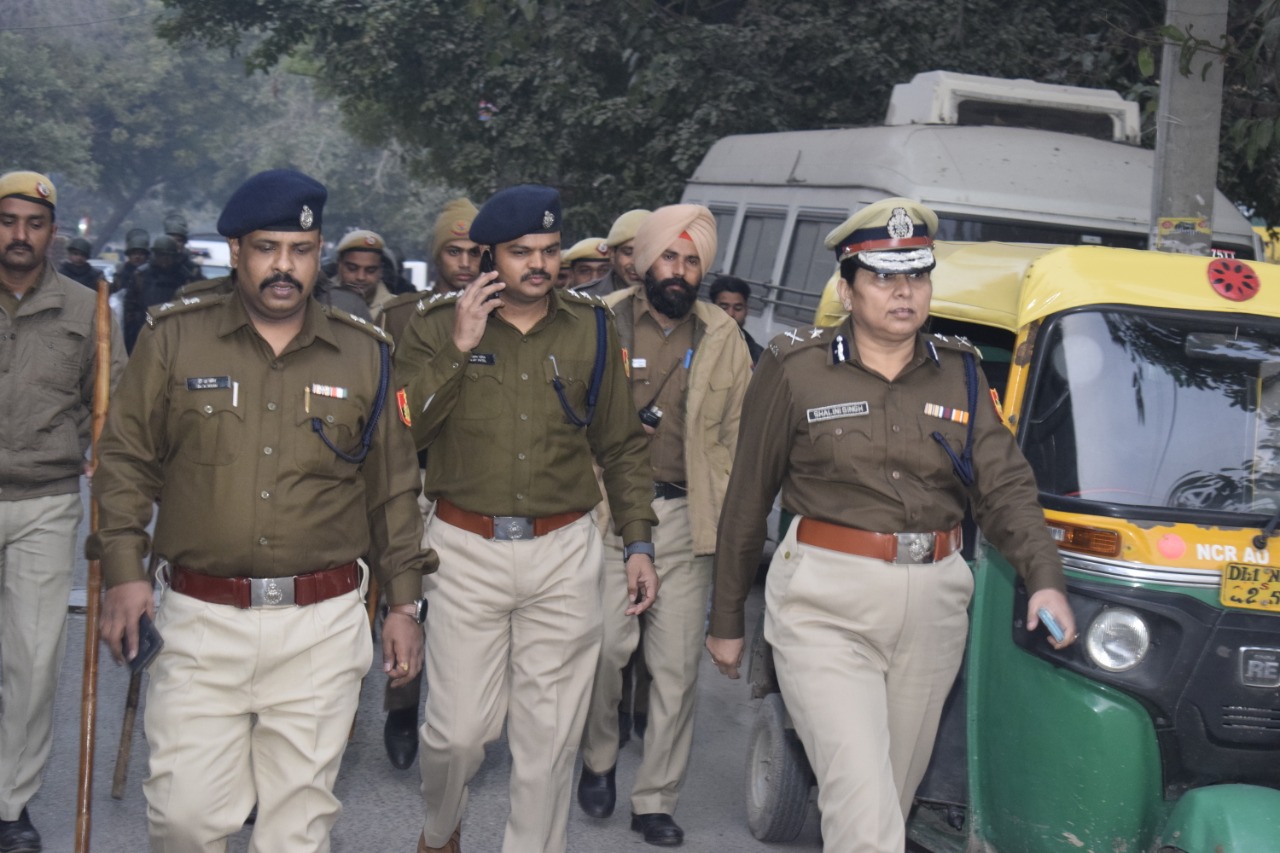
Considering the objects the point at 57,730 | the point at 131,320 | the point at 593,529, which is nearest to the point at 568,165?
the point at 131,320

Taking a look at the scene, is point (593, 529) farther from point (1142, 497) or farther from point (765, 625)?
point (1142, 497)

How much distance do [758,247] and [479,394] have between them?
Result: 22.3 ft

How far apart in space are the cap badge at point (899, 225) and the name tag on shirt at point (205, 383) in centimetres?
178

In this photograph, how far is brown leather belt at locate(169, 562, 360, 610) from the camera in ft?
13.7

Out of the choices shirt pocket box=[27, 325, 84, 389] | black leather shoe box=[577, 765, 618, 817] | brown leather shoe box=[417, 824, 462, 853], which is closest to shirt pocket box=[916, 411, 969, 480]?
brown leather shoe box=[417, 824, 462, 853]

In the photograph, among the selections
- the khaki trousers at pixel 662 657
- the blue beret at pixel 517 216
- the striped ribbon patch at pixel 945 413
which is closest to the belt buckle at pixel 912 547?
the striped ribbon patch at pixel 945 413

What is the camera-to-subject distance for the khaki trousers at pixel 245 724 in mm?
4070

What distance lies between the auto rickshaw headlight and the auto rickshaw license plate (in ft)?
0.72

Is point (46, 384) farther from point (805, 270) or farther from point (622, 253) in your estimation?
point (805, 270)

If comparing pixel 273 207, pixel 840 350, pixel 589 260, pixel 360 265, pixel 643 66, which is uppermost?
pixel 643 66

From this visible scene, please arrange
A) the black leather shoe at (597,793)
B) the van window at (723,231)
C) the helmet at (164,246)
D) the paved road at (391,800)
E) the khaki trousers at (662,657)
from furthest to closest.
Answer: the helmet at (164,246), the van window at (723,231), the black leather shoe at (597,793), the khaki trousers at (662,657), the paved road at (391,800)

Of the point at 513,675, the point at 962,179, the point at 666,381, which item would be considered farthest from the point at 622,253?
the point at 513,675

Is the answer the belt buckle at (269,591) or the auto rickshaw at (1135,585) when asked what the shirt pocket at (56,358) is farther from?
the auto rickshaw at (1135,585)

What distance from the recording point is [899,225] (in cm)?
469
